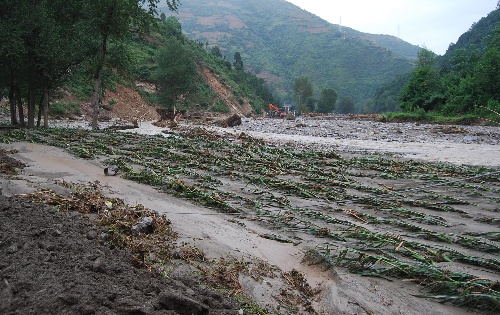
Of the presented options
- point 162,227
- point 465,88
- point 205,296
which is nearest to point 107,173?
point 162,227

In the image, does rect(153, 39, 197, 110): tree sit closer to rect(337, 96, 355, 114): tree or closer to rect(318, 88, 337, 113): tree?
rect(318, 88, 337, 113): tree

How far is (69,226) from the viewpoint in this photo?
3.21 m

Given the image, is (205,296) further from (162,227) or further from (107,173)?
(107,173)

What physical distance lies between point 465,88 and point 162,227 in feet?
124

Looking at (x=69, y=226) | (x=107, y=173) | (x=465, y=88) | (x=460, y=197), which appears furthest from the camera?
(x=465, y=88)

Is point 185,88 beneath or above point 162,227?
above

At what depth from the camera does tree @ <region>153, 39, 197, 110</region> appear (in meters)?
35.1

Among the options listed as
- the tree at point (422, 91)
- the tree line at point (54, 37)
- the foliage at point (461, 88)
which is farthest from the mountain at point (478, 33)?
the tree line at point (54, 37)

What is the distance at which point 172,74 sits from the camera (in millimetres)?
34938

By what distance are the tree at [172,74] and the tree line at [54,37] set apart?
17744 millimetres

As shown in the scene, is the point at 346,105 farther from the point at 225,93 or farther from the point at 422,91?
the point at 422,91

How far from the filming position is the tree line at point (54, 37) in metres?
12.8

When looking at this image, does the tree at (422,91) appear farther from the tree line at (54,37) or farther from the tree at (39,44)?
the tree at (39,44)

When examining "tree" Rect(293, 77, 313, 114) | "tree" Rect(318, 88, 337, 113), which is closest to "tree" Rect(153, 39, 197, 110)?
"tree" Rect(293, 77, 313, 114)
